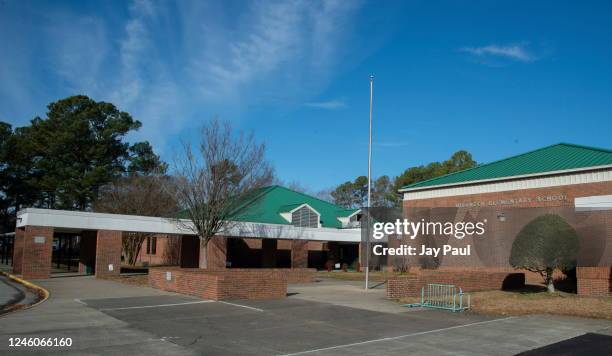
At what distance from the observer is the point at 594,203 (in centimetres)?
2650

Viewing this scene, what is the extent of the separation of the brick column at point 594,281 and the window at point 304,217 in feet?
78.5

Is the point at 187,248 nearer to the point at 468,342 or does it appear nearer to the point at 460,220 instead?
the point at 460,220

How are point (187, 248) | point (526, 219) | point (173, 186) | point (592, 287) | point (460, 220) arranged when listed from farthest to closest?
point (187, 248), point (460, 220), point (526, 219), point (173, 186), point (592, 287)

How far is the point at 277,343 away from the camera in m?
10.4

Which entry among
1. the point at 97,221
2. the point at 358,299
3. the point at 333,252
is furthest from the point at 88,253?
the point at 333,252

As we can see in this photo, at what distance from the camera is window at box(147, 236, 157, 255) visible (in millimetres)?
53256

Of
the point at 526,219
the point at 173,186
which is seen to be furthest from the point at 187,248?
the point at 526,219

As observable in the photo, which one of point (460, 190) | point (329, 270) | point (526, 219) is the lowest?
point (329, 270)

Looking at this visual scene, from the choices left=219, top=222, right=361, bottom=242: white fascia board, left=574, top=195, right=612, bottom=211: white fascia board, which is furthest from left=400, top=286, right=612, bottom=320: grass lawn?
left=219, top=222, right=361, bottom=242: white fascia board

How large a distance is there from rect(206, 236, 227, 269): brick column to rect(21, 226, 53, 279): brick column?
10.3m

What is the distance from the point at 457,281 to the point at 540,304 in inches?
173

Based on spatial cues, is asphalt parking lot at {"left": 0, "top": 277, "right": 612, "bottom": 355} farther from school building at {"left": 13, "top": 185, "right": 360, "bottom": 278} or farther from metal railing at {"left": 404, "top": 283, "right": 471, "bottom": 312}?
school building at {"left": 13, "top": 185, "right": 360, "bottom": 278}

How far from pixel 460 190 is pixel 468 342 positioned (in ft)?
84.6

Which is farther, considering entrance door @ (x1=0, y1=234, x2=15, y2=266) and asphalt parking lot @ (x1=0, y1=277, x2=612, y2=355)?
entrance door @ (x1=0, y1=234, x2=15, y2=266)
